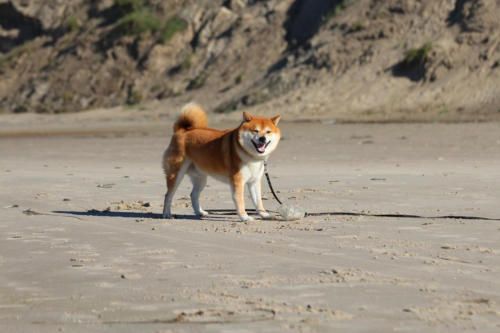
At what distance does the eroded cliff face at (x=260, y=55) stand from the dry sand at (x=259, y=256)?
629 inches

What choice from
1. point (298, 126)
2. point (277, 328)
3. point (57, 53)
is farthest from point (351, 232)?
point (57, 53)

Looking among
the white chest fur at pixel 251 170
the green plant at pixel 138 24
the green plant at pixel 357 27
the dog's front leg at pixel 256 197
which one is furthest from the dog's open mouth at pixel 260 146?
the green plant at pixel 138 24

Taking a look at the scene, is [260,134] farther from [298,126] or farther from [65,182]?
[298,126]

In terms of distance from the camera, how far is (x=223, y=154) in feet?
25.6

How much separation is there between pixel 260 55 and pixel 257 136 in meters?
30.5

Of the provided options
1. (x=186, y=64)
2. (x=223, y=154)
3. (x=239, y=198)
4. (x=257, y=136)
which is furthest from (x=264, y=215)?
(x=186, y=64)

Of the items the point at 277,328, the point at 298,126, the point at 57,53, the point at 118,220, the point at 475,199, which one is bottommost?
the point at 277,328

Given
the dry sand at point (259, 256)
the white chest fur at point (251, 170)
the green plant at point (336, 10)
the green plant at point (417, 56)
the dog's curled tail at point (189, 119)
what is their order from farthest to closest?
the green plant at point (336, 10) < the green plant at point (417, 56) < the dog's curled tail at point (189, 119) < the white chest fur at point (251, 170) < the dry sand at point (259, 256)

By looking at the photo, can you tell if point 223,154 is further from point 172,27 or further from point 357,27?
point 172,27

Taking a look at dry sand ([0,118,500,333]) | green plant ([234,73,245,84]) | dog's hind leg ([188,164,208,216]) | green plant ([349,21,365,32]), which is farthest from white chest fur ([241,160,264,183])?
green plant ([234,73,245,84])

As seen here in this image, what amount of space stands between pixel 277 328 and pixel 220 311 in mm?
450

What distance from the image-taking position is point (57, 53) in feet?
152

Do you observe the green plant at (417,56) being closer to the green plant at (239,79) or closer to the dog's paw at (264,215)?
the green plant at (239,79)

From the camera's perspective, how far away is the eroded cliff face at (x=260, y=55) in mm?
29656
